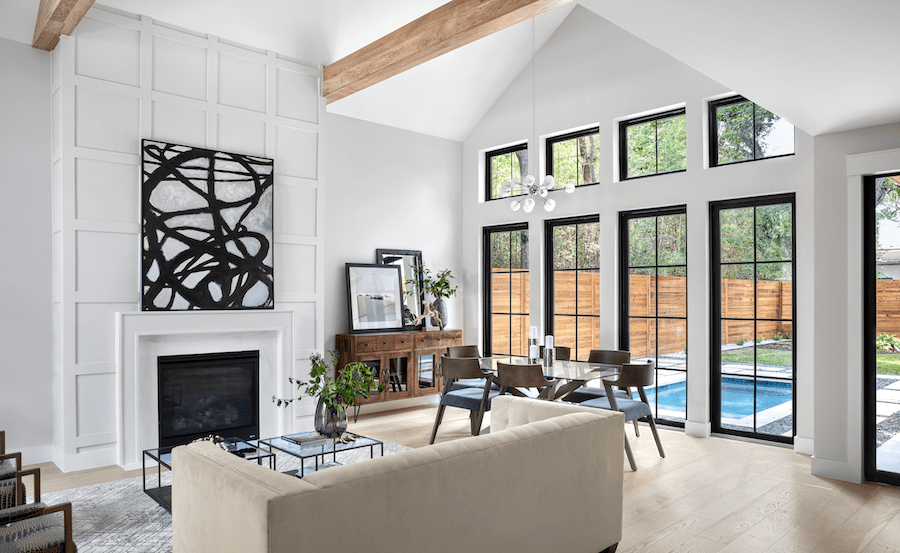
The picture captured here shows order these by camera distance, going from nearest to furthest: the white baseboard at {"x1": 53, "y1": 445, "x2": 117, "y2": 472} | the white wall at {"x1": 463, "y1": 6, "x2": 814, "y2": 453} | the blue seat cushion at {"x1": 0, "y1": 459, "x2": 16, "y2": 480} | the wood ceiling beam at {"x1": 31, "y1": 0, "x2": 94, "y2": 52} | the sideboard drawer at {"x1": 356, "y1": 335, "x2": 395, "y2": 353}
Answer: the blue seat cushion at {"x1": 0, "y1": 459, "x2": 16, "y2": 480} < the wood ceiling beam at {"x1": 31, "y1": 0, "x2": 94, "y2": 52} < the white baseboard at {"x1": 53, "y1": 445, "x2": 117, "y2": 472} < the white wall at {"x1": 463, "y1": 6, "x2": 814, "y2": 453} < the sideboard drawer at {"x1": 356, "y1": 335, "x2": 395, "y2": 353}

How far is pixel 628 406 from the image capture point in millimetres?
4816

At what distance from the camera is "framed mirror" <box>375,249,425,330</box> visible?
7117 millimetres

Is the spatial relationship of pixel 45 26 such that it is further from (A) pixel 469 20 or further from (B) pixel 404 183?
(B) pixel 404 183

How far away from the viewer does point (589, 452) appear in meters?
2.80

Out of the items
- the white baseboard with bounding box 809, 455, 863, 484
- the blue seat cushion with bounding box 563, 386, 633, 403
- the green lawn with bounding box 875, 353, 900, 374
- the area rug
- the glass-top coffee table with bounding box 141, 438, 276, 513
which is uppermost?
the green lawn with bounding box 875, 353, 900, 374

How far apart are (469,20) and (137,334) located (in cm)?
351

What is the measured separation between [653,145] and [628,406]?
282 centimetres

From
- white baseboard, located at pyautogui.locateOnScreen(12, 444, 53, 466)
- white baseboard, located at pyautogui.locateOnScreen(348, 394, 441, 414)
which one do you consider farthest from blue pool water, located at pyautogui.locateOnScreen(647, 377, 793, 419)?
white baseboard, located at pyautogui.locateOnScreen(12, 444, 53, 466)

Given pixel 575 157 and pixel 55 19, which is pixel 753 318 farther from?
pixel 55 19

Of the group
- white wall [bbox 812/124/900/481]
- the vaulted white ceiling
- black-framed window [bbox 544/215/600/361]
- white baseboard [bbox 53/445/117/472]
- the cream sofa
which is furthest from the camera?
black-framed window [bbox 544/215/600/361]

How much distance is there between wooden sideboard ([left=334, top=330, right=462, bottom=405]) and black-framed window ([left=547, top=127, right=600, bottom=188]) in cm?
224

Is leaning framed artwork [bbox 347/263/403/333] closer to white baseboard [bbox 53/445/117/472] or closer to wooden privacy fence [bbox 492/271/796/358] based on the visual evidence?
wooden privacy fence [bbox 492/271/796/358]

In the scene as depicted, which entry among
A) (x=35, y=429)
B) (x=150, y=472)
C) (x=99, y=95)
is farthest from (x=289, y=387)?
(x=99, y=95)

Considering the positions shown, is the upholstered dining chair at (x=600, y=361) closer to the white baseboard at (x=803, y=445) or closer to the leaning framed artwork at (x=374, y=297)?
the white baseboard at (x=803, y=445)
